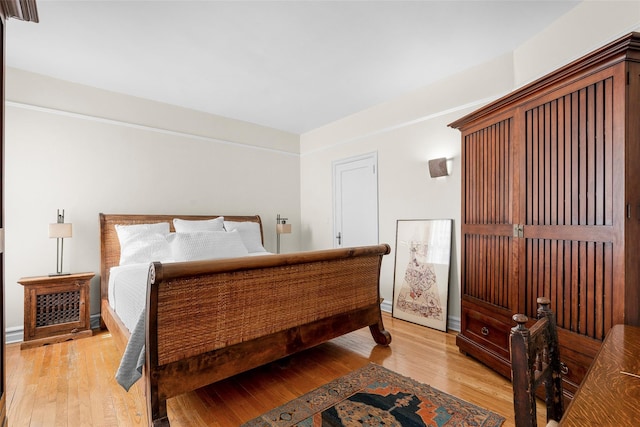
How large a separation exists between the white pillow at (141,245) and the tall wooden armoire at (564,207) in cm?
306

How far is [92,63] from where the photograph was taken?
3074 mm

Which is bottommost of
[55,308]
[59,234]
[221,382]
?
Answer: [221,382]

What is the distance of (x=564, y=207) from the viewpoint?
6.19ft

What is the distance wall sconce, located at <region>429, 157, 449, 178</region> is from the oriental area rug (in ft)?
6.74

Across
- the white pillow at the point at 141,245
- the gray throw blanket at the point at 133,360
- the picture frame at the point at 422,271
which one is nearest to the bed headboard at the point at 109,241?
the white pillow at the point at 141,245

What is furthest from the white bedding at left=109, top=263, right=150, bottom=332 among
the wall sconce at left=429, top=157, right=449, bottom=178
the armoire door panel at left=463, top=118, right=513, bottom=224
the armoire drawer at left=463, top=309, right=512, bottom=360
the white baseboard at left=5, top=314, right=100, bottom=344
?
the wall sconce at left=429, top=157, right=449, bottom=178

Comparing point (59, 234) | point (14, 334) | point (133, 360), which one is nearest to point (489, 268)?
point (133, 360)

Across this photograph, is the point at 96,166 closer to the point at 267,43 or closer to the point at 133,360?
the point at 267,43

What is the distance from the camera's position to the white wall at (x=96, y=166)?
3160mm

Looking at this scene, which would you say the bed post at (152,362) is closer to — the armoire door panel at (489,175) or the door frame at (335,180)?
the armoire door panel at (489,175)

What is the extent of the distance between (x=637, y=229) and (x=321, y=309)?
191cm

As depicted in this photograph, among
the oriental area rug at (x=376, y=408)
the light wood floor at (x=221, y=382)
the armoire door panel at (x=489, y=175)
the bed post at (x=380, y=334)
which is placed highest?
the armoire door panel at (x=489, y=175)

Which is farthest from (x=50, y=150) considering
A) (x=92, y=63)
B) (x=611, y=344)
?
(x=611, y=344)

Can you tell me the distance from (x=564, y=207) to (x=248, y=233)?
342 centimetres
